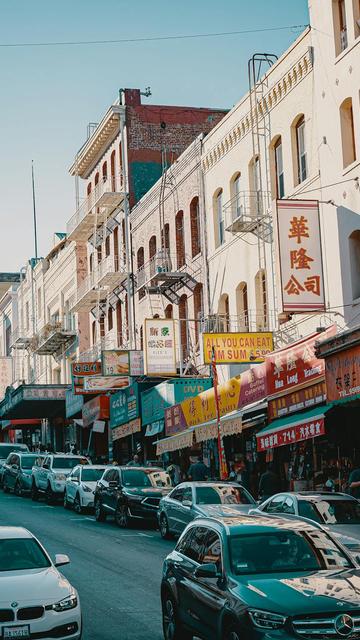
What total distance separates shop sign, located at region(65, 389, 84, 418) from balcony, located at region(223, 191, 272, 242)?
21.1m

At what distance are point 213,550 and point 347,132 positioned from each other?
16865 mm

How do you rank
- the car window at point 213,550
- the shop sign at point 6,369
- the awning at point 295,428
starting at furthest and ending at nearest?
the shop sign at point 6,369, the awning at point 295,428, the car window at point 213,550

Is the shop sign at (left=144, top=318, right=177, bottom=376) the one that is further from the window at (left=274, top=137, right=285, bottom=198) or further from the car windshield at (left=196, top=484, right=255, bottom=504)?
the car windshield at (left=196, top=484, right=255, bottom=504)

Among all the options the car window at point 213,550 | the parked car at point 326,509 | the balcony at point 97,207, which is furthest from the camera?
the balcony at point 97,207

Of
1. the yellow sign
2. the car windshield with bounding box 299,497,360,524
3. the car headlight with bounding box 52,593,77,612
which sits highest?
the yellow sign

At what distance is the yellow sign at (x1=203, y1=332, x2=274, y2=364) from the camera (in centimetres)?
2922

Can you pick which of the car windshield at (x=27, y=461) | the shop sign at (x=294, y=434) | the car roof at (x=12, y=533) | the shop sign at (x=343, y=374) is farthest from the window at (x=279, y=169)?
the car roof at (x=12, y=533)

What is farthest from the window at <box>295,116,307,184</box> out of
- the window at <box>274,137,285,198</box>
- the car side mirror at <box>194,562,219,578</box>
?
the car side mirror at <box>194,562,219,578</box>

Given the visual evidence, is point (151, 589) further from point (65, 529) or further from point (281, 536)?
point (65, 529)

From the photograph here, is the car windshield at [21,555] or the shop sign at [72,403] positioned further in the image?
the shop sign at [72,403]

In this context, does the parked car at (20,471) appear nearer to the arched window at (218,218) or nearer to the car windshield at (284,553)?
the arched window at (218,218)

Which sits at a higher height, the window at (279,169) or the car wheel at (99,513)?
the window at (279,169)

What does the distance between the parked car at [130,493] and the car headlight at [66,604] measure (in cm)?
1524

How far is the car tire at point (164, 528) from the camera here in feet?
77.4
